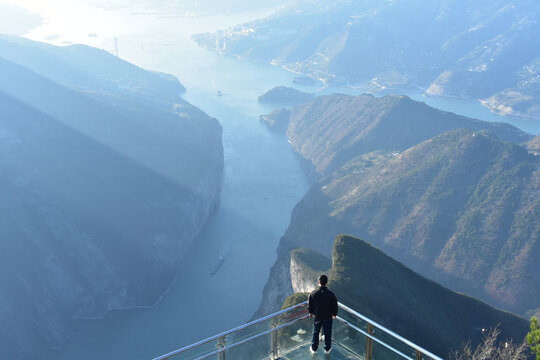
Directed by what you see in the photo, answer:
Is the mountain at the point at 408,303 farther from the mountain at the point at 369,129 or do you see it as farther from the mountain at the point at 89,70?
the mountain at the point at 89,70

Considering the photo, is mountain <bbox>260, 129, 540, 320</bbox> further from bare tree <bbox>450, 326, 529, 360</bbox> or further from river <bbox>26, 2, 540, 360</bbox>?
bare tree <bbox>450, 326, 529, 360</bbox>

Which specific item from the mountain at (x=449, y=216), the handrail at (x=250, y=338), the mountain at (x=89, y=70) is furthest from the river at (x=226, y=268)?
the handrail at (x=250, y=338)

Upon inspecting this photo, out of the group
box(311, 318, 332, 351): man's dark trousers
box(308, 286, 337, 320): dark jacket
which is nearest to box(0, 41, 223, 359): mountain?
box(311, 318, 332, 351): man's dark trousers

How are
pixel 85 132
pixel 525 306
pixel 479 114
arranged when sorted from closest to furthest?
pixel 525 306 < pixel 85 132 < pixel 479 114

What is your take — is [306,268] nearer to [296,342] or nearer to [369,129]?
[296,342]

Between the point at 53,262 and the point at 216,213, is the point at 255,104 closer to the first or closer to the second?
the point at 216,213

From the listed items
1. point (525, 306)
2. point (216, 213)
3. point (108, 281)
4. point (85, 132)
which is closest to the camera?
point (525, 306)

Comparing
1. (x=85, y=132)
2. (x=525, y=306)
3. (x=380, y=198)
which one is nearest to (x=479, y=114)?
(x=380, y=198)
